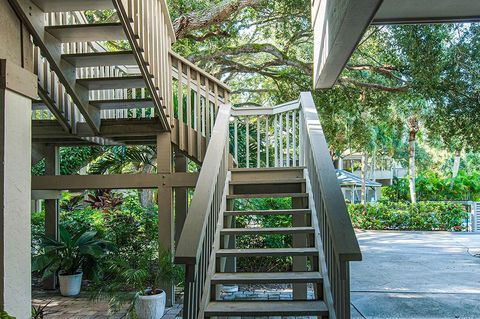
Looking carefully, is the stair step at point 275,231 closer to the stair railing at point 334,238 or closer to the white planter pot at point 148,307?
the stair railing at point 334,238

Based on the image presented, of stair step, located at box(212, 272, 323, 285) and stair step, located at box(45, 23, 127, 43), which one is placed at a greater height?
stair step, located at box(45, 23, 127, 43)

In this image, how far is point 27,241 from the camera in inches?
116

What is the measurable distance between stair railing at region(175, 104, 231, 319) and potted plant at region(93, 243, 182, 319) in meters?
1.12

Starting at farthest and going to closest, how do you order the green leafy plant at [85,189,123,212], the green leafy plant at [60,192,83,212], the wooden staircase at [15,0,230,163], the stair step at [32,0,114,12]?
1. the green leafy plant at [60,192,83,212]
2. the green leafy plant at [85,189,123,212]
3. the wooden staircase at [15,0,230,163]
4. the stair step at [32,0,114,12]

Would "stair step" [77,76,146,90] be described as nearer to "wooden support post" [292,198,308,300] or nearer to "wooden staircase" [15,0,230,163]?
"wooden staircase" [15,0,230,163]

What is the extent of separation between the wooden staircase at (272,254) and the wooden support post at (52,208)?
9.36 ft

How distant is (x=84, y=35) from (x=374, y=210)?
44.5 ft

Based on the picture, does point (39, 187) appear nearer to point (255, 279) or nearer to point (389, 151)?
point (255, 279)

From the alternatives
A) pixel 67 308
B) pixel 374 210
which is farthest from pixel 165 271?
pixel 374 210

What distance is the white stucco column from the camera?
271 cm

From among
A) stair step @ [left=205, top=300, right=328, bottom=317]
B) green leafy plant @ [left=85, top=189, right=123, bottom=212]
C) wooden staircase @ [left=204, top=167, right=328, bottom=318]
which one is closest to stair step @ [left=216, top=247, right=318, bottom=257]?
wooden staircase @ [left=204, top=167, right=328, bottom=318]

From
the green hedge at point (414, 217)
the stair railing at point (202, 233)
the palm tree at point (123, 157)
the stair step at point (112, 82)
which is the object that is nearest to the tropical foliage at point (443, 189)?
the green hedge at point (414, 217)

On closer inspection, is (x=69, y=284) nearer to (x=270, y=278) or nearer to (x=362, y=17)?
(x=270, y=278)

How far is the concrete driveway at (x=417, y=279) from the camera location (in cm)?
532
